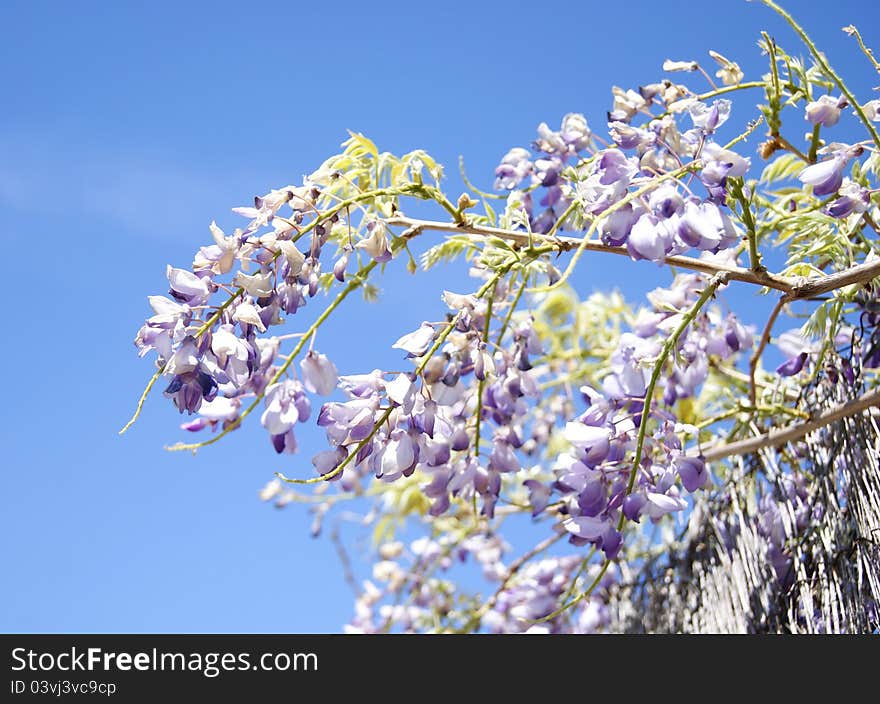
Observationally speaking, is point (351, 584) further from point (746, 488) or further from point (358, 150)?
point (358, 150)

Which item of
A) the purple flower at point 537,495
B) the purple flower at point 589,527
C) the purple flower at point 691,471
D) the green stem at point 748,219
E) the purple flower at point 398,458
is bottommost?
the purple flower at point 589,527

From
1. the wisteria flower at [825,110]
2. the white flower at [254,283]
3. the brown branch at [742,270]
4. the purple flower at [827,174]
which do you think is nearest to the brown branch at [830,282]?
the brown branch at [742,270]

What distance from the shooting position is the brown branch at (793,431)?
1221mm

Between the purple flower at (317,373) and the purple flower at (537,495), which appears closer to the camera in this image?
the purple flower at (317,373)

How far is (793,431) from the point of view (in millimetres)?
1332

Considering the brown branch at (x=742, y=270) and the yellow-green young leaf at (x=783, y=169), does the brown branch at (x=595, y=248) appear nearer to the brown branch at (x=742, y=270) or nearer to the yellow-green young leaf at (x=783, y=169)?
the brown branch at (x=742, y=270)

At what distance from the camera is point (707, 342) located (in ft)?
4.94

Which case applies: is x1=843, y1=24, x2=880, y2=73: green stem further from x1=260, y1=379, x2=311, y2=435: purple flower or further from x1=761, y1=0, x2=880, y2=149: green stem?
x1=260, y1=379, x2=311, y2=435: purple flower

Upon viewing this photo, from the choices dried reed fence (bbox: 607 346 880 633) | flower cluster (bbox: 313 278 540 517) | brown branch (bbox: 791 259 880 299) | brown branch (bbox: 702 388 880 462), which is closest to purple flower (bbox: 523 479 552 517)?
flower cluster (bbox: 313 278 540 517)

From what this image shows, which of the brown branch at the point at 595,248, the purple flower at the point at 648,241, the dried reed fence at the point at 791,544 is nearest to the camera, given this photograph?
the purple flower at the point at 648,241

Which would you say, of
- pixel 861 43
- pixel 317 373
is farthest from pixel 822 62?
pixel 317 373
